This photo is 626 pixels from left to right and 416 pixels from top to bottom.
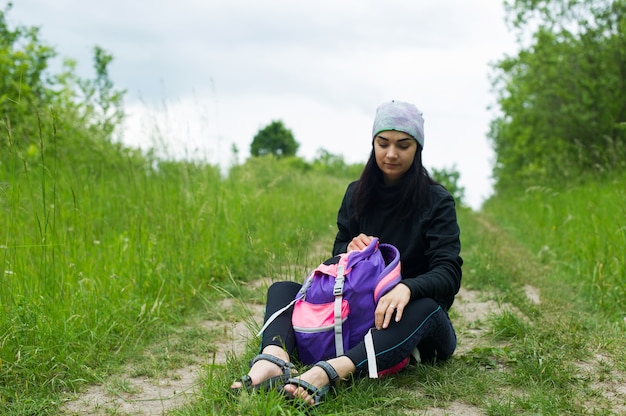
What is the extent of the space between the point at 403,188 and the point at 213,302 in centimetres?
205

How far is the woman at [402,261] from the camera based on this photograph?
8.92 feet

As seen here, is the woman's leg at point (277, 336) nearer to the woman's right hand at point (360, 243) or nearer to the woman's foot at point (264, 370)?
the woman's foot at point (264, 370)

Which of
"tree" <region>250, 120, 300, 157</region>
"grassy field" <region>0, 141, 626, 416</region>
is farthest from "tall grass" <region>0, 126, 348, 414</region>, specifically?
"tree" <region>250, 120, 300, 157</region>

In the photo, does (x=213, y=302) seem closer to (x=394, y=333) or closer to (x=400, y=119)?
(x=394, y=333)

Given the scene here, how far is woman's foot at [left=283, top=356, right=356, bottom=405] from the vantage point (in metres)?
2.50

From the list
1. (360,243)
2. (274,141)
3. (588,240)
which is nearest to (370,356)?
(360,243)

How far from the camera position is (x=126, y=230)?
558cm

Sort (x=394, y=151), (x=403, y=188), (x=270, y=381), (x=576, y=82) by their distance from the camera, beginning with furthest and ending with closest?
(x=576, y=82), (x=403, y=188), (x=394, y=151), (x=270, y=381)

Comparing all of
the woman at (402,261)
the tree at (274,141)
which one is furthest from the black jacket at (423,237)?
the tree at (274,141)

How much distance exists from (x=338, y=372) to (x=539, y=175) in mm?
12974

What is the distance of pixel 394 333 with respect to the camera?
112 inches

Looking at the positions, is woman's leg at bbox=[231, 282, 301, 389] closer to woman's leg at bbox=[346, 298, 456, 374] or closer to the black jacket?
woman's leg at bbox=[346, 298, 456, 374]

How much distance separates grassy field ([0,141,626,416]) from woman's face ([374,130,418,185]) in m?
0.64

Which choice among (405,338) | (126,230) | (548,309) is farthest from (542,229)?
(405,338)
